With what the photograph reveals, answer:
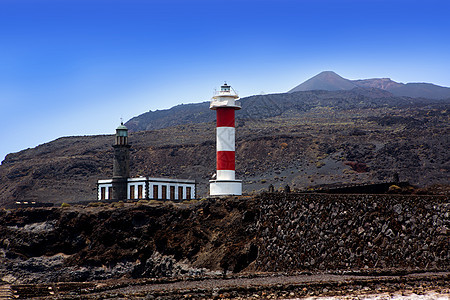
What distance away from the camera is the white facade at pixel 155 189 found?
4731 cm

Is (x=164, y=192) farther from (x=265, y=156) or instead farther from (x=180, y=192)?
(x=265, y=156)

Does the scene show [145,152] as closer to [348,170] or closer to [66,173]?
[66,173]

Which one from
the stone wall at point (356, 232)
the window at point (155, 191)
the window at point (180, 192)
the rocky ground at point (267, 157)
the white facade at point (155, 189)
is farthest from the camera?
the rocky ground at point (267, 157)

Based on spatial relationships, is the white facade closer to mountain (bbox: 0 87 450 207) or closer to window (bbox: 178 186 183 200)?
window (bbox: 178 186 183 200)

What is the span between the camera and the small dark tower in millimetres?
47750

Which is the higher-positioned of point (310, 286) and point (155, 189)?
point (155, 189)

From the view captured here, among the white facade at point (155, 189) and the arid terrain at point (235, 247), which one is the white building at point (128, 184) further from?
the arid terrain at point (235, 247)

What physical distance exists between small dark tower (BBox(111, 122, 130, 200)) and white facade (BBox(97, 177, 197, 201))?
53cm

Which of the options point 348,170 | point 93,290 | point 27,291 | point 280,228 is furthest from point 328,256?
point 348,170

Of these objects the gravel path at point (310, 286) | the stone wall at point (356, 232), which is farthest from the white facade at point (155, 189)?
the gravel path at point (310, 286)

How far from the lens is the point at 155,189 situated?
48125 mm

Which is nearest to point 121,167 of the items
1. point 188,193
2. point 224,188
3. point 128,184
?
point 128,184

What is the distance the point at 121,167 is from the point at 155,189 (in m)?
3.29

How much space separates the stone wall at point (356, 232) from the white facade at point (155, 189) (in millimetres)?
22815
